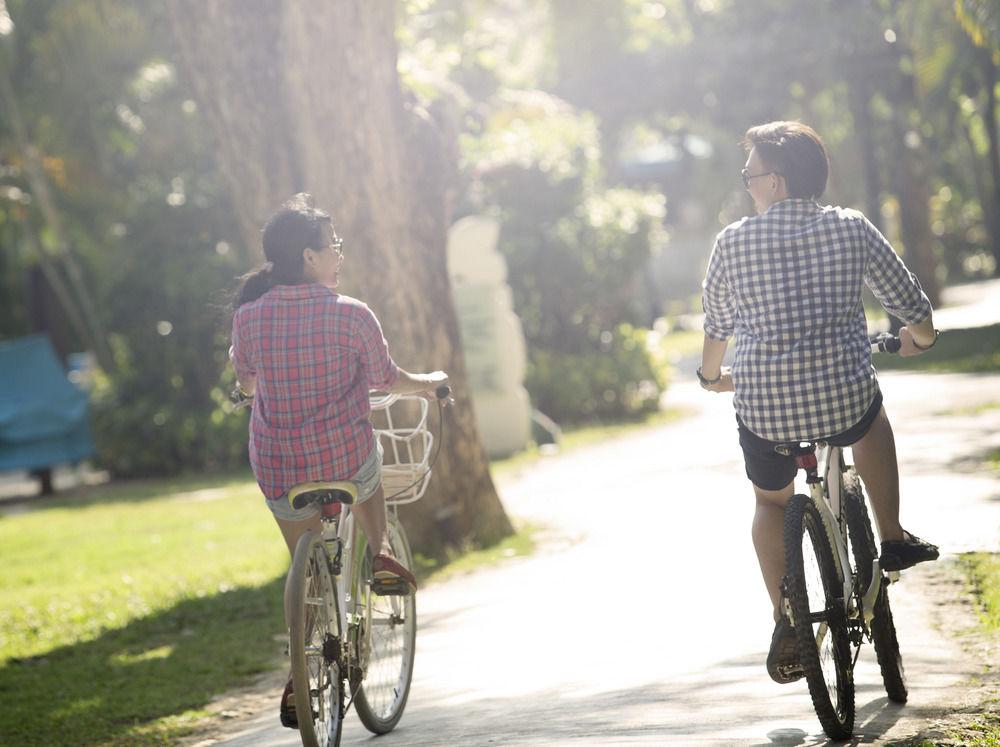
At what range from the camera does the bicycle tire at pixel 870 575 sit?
5.29 metres

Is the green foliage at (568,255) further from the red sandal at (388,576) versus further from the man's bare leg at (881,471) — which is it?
the man's bare leg at (881,471)

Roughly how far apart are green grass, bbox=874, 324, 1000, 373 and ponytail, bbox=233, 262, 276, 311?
47.6ft

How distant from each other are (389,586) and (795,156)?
81.2 inches

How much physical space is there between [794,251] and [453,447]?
5825 millimetres

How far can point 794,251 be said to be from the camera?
4.97 meters

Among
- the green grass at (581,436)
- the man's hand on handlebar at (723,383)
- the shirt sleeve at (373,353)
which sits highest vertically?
the shirt sleeve at (373,353)

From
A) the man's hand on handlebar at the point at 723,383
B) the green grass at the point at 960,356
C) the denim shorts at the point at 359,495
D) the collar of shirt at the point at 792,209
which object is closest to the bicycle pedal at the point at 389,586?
the denim shorts at the point at 359,495

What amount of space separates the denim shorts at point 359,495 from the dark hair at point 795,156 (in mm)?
1673

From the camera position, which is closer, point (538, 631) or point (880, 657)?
point (880, 657)

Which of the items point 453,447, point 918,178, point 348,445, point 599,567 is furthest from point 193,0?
point 918,178

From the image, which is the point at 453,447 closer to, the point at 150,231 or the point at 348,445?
the point at 348,445

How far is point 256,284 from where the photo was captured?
548 centimetres

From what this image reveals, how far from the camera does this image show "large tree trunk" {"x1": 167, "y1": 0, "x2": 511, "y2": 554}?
973cm

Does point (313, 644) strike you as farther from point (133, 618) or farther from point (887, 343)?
point (133, 618)
